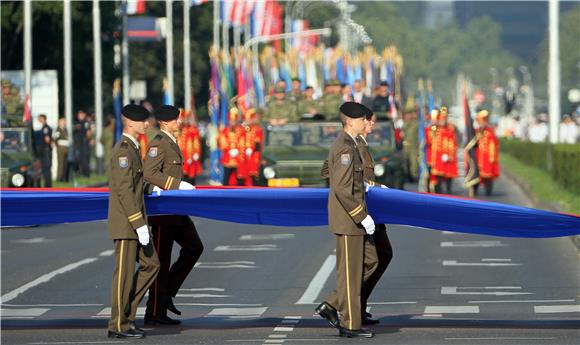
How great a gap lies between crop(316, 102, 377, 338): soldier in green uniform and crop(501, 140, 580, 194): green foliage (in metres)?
20.4

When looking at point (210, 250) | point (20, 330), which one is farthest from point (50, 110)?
point (20, 330)

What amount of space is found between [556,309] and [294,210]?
2.57 meters

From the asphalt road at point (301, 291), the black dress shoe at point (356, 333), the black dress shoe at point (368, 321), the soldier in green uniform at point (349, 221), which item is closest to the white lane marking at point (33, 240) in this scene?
the asphalt road at point (301, 291)

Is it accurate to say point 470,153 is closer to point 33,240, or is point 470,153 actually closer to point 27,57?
point 27,57

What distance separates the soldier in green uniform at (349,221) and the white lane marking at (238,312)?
74.7 inches

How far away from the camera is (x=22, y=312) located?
53.0 ft

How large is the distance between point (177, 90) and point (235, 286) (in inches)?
2835

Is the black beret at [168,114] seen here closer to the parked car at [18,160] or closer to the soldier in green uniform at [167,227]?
the soldier in green uniform at [167,227]

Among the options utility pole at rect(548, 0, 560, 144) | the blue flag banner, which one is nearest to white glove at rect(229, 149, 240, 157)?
utility pole at rect(548, 0, 560, 144)

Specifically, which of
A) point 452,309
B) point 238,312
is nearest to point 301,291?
point 238,312

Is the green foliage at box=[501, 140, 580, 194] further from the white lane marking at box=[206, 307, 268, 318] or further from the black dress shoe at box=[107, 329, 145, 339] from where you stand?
the black dress shoe at box=[107, 329, 145, 339]

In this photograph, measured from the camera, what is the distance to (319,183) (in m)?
37.9

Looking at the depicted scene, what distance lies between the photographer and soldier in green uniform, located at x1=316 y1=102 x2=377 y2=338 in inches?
536

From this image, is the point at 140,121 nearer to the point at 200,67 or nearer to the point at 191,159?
the point at 191,159
